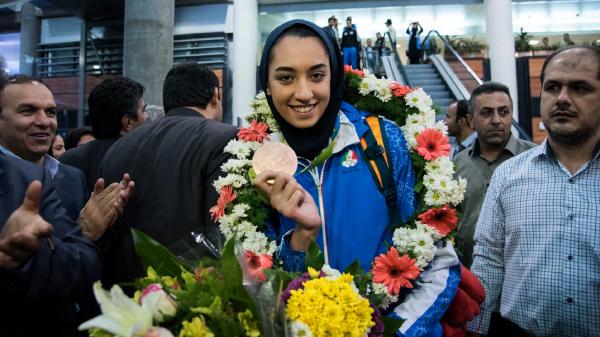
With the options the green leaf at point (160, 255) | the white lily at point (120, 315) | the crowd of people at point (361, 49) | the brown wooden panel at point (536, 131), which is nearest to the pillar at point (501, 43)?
the brown wooden panel at point (536, 131)

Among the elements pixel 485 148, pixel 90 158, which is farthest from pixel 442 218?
pixel 90 158

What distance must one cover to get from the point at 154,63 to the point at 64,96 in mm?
8539

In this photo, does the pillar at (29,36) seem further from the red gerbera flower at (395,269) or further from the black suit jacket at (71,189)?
the red gerbera flower at (395,269)

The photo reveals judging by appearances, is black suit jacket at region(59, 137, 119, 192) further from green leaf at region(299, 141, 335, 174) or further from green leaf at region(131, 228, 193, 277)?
green leaf at region(131, 228, 193, 277)

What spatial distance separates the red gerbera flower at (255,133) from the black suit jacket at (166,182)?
8.8 inches

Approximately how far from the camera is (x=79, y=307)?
256 cm

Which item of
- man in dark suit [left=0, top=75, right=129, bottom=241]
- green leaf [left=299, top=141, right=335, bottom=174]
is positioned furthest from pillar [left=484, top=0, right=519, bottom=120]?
green leaf [left=299, top=141, right=335, bottom=174]

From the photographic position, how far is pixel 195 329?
3.52ft

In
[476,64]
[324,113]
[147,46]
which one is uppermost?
[476,64]

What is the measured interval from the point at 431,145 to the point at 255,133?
0.69 m

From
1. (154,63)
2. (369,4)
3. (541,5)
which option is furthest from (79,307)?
(541,5)

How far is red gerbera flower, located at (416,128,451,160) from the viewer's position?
188 cm

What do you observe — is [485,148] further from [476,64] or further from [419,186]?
[476,64]

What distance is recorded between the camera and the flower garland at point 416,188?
5.42 feet
